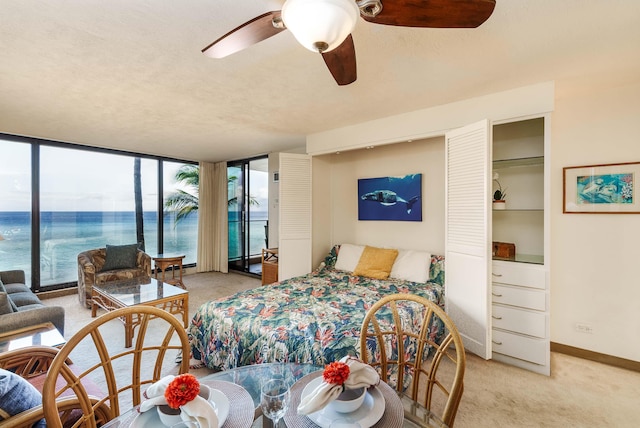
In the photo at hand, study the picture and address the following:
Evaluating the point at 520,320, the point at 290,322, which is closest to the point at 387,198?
the point at 520,320

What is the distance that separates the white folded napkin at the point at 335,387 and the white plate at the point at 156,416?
24cm

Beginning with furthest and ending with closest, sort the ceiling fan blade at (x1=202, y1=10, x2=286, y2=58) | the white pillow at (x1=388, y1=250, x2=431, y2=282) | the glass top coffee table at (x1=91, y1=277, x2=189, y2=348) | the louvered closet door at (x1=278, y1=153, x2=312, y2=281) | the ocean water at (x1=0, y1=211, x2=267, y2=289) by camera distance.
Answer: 1. the ocean water at (x1=0, y1=211, x2=267, y2=289)
2. the louvered closet door at (x1=278, y1=153, x2=312, y2=281)
3. the white pillow at (x1=388, y1=250, x2=431, y2=282)
4. the glass top coffee table at (x1=91, y1=277, x2=189, y2=348)
5. the ceiling fan blade at (x1=202, y1=10, x2=286, y2=58)

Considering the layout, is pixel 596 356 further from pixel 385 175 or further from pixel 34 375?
pixel 34 375

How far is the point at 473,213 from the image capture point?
8.06ft

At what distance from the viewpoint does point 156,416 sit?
90 cm

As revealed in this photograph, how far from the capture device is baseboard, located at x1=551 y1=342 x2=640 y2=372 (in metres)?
2.39

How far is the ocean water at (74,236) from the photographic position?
160 inches

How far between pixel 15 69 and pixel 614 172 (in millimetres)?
4812

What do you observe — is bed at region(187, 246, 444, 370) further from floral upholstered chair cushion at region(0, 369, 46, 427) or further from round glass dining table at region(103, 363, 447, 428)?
floral upholstered chair cushion at region(0, 369, 46, 427)

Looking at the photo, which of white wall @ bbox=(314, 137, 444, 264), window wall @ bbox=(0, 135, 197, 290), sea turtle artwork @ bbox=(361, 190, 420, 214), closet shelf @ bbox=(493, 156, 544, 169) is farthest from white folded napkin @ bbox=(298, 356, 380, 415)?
window wall @ bbox=(0, 135, 197, 290)

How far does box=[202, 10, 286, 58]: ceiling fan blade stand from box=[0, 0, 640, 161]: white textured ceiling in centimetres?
28

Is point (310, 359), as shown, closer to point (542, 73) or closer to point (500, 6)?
point (500, 6)

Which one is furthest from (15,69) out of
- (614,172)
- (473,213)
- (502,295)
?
(614,172)

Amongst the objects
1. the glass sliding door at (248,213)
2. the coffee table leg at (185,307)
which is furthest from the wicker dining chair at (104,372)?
the glass sliding door at (248,213)
